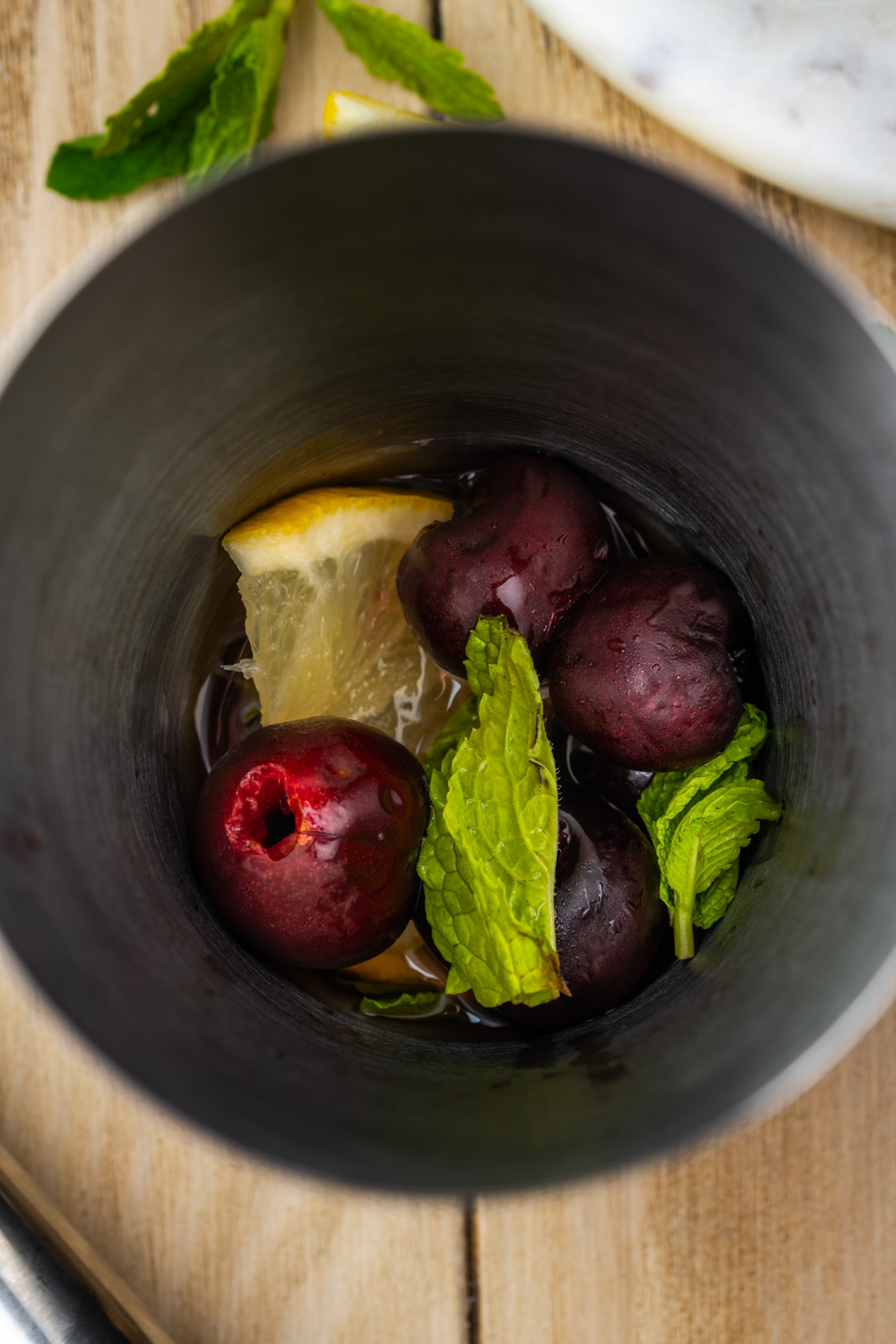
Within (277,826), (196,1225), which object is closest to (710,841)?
(277,826)

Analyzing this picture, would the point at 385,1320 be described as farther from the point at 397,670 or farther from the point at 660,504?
the point at 660,504

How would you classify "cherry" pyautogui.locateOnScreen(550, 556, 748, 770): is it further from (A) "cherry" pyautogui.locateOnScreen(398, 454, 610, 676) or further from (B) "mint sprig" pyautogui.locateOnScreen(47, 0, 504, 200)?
(B) "mint sprig" pyautogui.locateOnScreen(47, 0, 504, 200)

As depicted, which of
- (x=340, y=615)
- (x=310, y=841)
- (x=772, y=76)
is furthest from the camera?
(x=772, y=76)

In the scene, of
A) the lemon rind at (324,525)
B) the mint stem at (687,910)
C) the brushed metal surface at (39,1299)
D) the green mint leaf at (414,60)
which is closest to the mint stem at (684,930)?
the mint stem at (687,910)

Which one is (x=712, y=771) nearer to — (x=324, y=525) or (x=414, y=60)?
(x=324, y=525)

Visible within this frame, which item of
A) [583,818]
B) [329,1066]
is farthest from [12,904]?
[583,818]
